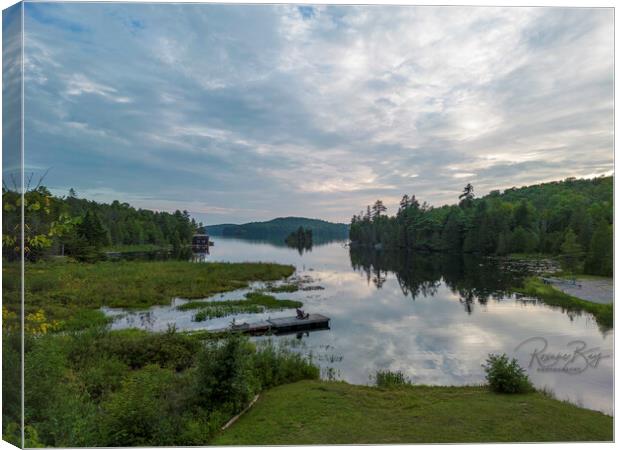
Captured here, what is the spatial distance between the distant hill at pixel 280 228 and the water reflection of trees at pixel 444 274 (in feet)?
8.79

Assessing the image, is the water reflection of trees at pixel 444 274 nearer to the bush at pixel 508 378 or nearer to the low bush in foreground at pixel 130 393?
the bush at pixel 508 378

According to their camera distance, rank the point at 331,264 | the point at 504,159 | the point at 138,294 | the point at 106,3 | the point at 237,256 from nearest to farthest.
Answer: the point at 106,3 → the point at 504,159 → the point at 138,294 → the point at 237,256 → the point at 331,264

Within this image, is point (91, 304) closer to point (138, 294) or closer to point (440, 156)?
point (138, 294)

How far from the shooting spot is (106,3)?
4738 millimetres

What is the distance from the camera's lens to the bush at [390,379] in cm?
625

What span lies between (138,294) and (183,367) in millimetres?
3648

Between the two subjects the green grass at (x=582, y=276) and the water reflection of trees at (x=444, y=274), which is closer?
the green grass at (x=582, y=276)

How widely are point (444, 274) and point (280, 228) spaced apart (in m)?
6.08

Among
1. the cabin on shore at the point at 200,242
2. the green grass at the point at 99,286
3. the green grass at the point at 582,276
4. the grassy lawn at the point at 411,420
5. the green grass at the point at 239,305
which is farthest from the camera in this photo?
the green grass at the point at 239,305

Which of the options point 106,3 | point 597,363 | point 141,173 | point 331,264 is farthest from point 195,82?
point 331,264

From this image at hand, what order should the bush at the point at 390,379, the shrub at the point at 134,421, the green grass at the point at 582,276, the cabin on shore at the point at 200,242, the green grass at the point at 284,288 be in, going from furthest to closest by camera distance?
the green grass at the point at 284,288
the cabin on shore at the point at 200,242
the bush at the point at 390,379
the green grass at the point at 582,276
the shrub at the point at 134,421

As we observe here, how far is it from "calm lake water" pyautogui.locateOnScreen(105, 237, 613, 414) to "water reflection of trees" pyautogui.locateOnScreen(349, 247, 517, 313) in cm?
4
